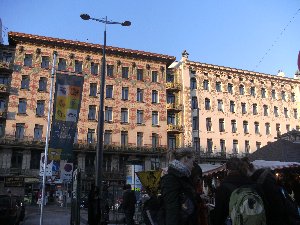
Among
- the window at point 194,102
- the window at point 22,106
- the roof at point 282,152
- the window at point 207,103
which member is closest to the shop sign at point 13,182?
the window at point 22,106

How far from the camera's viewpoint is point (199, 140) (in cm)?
4781

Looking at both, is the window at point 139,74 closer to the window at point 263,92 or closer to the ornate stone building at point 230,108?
the ornate stone building at point 230,108

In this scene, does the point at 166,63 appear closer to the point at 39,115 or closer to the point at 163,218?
the point at 39,115

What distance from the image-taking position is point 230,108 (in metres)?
51.4

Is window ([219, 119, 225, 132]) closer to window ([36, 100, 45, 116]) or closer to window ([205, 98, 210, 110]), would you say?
window ([205, 98, 210, 110])

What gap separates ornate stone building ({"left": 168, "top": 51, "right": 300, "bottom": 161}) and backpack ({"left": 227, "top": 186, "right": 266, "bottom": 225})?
42.9 m

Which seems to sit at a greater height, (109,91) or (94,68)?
(94,68)

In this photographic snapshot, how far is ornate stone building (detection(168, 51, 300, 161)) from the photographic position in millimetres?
48344

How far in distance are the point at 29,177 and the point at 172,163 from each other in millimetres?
38000

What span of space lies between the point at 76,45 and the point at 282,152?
109 feet

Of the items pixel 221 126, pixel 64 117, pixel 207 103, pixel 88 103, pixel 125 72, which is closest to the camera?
pixel 64 117

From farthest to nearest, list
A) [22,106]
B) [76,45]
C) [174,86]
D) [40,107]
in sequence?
[174,86]
[76,45]
[40,107]
[22,106]

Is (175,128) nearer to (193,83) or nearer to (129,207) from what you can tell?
(193,83)

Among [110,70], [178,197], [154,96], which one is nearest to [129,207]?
[178,197]
